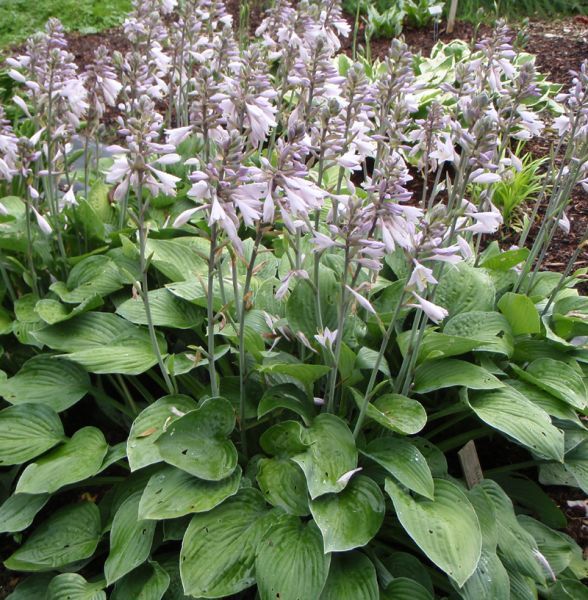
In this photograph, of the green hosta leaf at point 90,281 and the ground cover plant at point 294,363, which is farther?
the green hosta leaf at point 90,281

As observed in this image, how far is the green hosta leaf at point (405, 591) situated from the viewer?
2.49 m

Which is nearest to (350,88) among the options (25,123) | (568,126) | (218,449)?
(568,126)

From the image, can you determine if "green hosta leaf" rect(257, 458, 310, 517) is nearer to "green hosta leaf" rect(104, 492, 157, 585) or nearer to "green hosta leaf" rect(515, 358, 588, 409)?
"green hosta leaf" rect(104, 492, 157, 585)

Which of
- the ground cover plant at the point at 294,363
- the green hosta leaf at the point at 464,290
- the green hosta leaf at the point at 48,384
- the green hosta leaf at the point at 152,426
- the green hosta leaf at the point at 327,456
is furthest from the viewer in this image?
the green hosta leaf at the point at 464,290

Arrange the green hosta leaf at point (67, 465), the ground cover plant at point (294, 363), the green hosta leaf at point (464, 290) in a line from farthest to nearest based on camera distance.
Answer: the green hosta leaf at point (464, 290) → the green hosta leaf at point (67, 465) → the ground cover plant at point (294, 363)

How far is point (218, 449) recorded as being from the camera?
105 inches

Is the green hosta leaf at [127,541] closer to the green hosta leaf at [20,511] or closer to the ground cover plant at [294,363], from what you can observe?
the ground cover plant at [294,363]

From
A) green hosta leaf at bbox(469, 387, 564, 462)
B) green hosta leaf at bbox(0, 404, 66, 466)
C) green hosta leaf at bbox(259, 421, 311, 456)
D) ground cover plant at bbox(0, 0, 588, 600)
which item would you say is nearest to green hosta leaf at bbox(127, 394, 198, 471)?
ground cover plant at bbox(0, 0, 588, 600)

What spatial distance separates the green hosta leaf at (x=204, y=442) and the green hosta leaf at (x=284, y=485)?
0.14 metres

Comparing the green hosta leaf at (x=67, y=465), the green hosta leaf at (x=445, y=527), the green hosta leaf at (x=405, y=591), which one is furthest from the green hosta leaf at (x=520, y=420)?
the green hosta leaf at (x=67, y=465)

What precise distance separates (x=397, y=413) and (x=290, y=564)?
2.41 feet

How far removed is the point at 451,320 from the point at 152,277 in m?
1.64

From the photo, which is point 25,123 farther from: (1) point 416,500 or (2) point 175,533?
(1) point 416,500

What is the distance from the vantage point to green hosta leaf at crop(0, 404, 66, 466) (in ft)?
9.39
